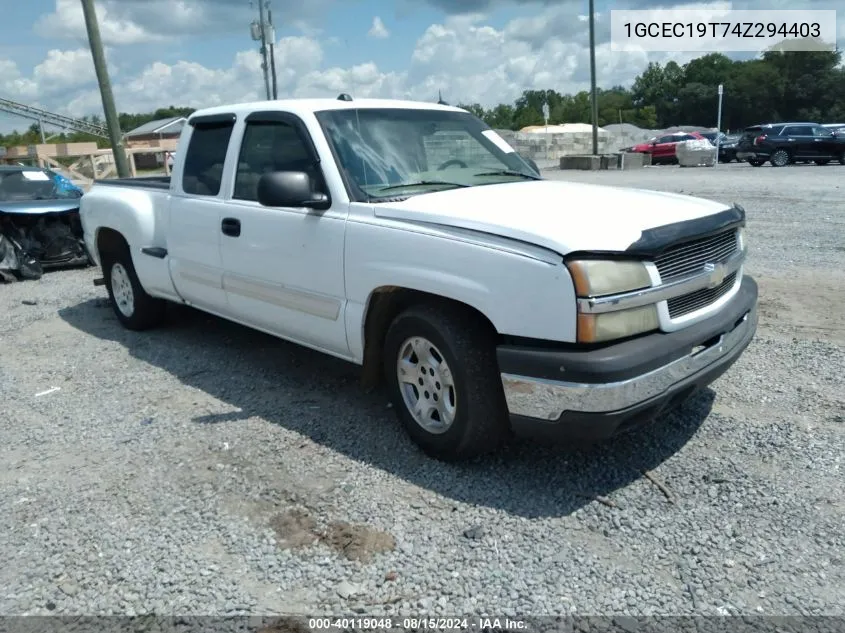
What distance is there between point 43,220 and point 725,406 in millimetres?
9131

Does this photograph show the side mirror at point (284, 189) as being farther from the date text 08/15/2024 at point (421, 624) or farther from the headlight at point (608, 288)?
the date text 08/15/2024 at point (421, 624)

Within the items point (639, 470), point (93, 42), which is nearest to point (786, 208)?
point (639, 470)

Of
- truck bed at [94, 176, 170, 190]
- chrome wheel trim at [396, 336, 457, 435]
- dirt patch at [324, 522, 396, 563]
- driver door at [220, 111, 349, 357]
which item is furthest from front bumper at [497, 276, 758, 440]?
truck bed at [94, 176, 170, 190]

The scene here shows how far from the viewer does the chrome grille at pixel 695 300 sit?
341cm

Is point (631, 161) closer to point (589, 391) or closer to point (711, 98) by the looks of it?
point (589, 391)

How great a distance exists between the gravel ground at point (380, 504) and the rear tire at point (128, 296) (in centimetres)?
105

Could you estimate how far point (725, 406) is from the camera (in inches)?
175

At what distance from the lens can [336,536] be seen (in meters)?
3.29

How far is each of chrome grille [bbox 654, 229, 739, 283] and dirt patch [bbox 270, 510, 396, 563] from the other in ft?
5.59

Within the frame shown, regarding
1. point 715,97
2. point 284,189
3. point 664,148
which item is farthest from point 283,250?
point 715,97

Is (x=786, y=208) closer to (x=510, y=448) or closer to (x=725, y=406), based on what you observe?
(x=725, y=406)

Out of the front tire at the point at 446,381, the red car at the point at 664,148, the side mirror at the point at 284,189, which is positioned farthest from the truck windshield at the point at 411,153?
the red car at the point at 664,148

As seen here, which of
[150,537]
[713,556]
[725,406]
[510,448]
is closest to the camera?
[713,556]

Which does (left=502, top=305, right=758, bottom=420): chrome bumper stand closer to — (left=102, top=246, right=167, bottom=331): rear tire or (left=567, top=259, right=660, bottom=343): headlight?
(left=567, top=259, right=660, bottom=343): headlight
